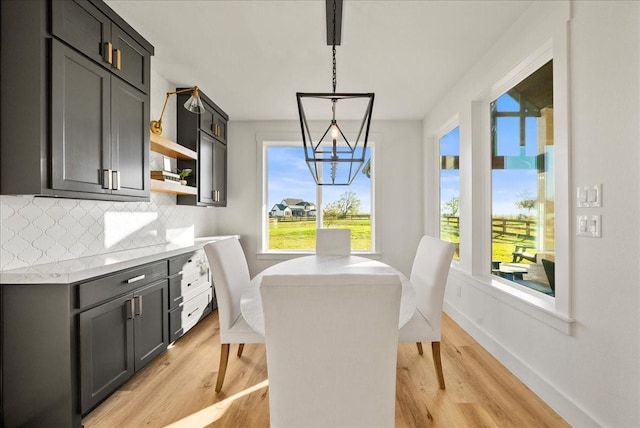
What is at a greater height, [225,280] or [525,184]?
[525,184]

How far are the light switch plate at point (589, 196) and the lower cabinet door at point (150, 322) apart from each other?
9.10 ft

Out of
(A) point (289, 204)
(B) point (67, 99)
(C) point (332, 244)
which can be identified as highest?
(B) point (67, 99)

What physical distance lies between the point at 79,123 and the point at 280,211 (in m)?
3.11

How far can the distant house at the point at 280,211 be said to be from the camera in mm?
4938

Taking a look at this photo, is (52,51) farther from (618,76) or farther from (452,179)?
(452,179)

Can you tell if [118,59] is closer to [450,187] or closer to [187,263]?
[187,263]

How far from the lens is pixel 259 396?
6.98ft

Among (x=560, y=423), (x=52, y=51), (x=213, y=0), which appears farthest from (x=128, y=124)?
(x=560, y=423)

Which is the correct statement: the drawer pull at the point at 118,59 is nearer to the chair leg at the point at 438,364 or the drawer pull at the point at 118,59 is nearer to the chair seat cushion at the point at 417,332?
the chair seat cushion at the point at 417,332

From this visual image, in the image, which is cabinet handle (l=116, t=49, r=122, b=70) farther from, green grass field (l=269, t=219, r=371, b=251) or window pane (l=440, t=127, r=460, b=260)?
window pane (l=440, t=127, r=460, b=260)

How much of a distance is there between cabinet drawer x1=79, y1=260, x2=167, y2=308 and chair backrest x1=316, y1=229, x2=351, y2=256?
61.4 inches

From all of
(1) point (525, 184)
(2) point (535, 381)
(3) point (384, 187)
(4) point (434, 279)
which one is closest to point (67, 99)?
(4) point (434, 279)

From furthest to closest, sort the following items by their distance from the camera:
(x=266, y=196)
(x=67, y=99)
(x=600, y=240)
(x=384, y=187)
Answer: (x=266, y=196) < (x=384, y=187) < (x=67, y=99) < (x=600, y=240)

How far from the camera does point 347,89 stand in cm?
359
